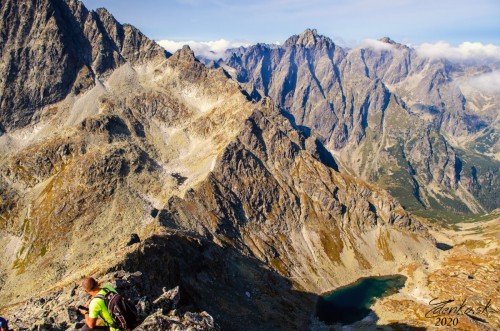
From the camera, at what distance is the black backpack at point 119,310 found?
23.1m

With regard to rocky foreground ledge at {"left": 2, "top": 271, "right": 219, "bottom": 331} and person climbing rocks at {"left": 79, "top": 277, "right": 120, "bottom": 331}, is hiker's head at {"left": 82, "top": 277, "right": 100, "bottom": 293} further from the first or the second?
rocky foreground ledge at {"left": 2, "top": 271, "right": 219, "bottom": 331}

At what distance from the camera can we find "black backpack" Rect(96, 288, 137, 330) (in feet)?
75.8

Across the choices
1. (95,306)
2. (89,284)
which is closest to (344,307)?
(95,306)

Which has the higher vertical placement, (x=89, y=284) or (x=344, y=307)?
(x=89, y=284)

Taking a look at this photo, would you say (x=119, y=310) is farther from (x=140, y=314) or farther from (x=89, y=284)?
(x=140, y=314)

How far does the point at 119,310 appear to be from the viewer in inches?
923

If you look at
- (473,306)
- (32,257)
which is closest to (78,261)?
(32,257)

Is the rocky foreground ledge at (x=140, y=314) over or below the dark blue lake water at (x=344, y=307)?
over

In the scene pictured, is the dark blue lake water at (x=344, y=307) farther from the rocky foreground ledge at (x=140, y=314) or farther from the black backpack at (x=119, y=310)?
the black backpack at (x=119, y=310)

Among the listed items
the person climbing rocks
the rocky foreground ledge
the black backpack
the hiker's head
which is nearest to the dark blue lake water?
the rocky foreground ledge

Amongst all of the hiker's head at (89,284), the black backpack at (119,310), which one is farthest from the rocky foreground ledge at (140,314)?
the hiker's head at (89,284)

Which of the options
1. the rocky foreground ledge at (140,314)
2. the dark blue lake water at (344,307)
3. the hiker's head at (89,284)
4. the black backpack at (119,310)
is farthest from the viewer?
the dark blue lake water at (344,307)

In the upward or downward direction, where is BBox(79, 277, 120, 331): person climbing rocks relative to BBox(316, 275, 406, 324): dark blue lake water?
upward

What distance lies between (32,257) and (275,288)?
373ft
